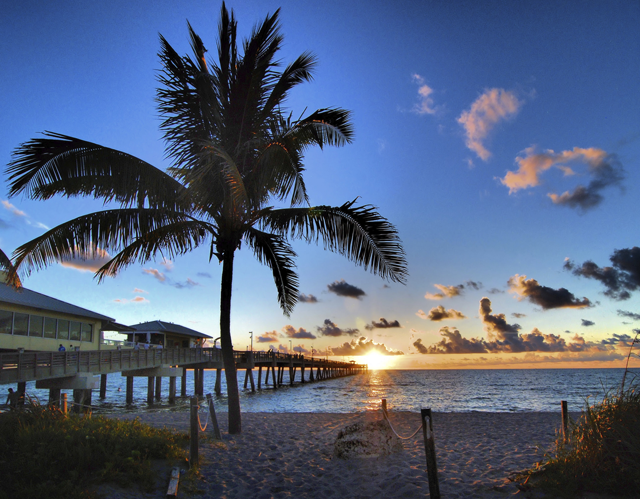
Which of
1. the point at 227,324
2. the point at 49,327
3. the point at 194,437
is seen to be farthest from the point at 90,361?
the point at 194,437

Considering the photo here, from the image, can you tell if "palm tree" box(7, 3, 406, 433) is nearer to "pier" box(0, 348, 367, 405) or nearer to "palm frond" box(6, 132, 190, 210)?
"palm frond" box(6, 132, 190, 210)

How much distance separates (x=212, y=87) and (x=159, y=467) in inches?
318

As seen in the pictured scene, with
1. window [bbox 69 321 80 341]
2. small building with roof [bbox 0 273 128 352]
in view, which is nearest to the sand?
small building with roof [bbox 0 273 128 352]

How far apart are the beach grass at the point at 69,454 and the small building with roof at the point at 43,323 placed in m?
17.4

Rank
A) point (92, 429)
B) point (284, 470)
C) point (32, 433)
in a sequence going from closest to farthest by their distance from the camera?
point (32, 433) < point (92, 429) < point (284, 470)

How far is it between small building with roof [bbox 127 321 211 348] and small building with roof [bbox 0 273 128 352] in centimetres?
815

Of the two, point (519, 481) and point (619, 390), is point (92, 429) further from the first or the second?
point (619, 390)

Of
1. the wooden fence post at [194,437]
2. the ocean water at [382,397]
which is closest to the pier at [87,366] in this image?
the ocean water at [382,397]

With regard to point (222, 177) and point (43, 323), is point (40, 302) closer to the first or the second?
point (43, 323)

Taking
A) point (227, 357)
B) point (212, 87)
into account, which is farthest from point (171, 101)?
point (227, 357)

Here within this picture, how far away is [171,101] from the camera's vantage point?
399 inches

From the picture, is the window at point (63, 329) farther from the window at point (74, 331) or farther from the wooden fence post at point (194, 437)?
the wooden fence post at point (194, 437)

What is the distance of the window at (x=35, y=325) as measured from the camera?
24.5 metres

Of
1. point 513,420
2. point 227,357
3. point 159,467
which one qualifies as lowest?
point 513,420
